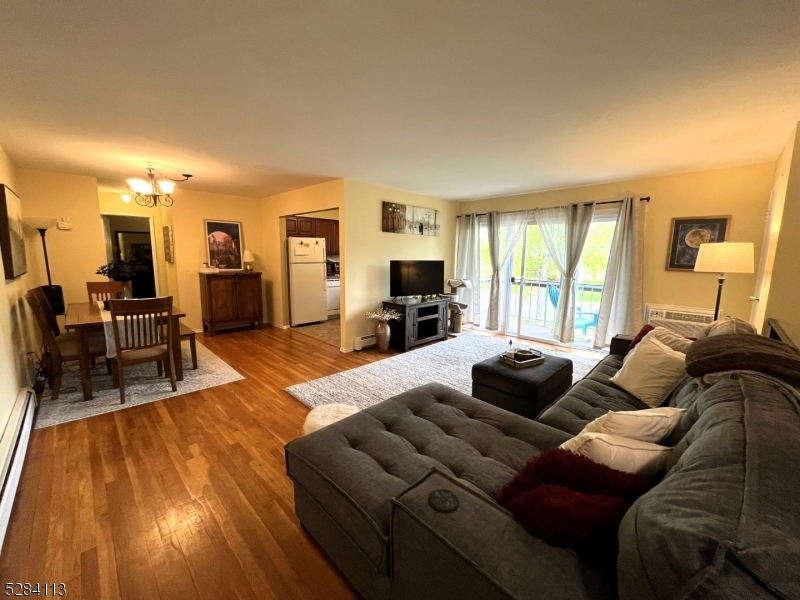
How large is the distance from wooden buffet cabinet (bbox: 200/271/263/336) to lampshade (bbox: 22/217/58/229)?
5.78ft

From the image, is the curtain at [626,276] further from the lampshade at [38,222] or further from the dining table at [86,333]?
the lampshade at [38,222]

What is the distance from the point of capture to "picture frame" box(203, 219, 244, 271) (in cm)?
531

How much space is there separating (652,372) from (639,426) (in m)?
1.06

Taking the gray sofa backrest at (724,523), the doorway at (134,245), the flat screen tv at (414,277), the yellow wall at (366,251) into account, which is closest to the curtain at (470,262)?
the flat screen tv at (414,277)

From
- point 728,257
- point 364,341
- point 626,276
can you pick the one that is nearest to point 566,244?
point 626,276

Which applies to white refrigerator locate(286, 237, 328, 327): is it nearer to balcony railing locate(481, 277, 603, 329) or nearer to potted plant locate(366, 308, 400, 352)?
potted plant locate(366, 308, 400, 352)

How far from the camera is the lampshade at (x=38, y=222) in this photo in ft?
11.0

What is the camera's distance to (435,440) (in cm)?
154

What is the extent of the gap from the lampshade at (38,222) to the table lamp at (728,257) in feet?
22.1

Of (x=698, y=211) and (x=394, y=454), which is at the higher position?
(x=698, y=211)

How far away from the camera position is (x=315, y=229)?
6254mm

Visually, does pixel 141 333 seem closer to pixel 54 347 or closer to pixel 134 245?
pixel 54 347

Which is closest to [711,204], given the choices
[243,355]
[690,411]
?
[690,411]

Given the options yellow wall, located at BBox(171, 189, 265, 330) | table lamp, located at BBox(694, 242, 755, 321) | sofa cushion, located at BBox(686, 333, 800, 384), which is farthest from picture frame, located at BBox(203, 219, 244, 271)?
table lamp, located at BBox(694, 242, 755, 321)
